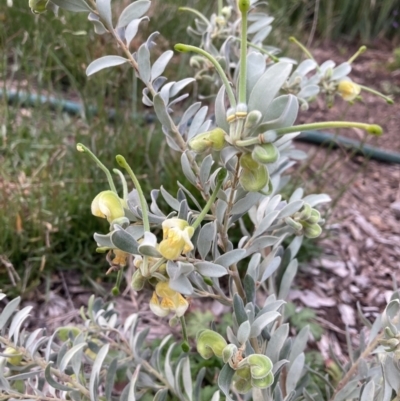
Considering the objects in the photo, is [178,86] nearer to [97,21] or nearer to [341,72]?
[97,21]

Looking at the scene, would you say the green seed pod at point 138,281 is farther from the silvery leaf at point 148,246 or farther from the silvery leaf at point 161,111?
the silvery leaf at point 161,111

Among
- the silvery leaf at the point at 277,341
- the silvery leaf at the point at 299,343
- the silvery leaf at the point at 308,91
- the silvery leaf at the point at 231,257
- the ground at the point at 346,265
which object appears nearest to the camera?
the silvery leaf at the point at 231,257

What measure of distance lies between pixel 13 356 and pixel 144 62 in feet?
1.40

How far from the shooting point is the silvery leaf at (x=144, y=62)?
1.73 ft

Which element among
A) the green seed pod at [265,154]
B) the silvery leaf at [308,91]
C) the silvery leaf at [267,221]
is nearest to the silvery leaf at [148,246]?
the green seed pod at [265,154]

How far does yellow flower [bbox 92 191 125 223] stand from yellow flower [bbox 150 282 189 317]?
8 cm

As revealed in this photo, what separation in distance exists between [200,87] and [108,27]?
5.37 feet

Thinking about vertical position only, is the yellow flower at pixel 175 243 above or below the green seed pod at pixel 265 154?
below

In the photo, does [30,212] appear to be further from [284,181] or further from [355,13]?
[355,13]

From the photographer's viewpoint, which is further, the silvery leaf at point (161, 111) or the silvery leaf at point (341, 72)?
the silvery leaf at point (341, 72)

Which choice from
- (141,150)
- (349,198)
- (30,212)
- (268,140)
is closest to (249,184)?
(268,140)

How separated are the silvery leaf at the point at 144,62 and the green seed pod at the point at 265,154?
0.23m

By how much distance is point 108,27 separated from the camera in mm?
541

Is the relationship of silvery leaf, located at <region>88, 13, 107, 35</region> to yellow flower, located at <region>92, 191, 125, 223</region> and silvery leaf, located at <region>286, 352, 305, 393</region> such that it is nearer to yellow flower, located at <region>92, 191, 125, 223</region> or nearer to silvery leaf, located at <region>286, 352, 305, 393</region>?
yellow flower, located at <region>92, 191, 125, 223</region>
